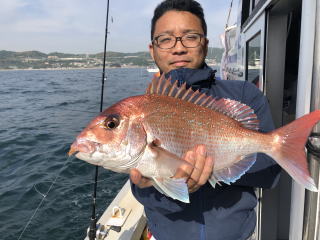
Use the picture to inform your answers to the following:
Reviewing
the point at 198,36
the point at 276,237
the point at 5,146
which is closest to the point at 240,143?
the point at 198,36

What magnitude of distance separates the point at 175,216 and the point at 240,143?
0.65 m

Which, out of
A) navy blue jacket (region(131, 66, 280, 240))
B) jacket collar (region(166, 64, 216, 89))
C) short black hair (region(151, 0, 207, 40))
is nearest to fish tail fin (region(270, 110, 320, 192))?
navy blue jacket (region(131, 66, 280, 240))

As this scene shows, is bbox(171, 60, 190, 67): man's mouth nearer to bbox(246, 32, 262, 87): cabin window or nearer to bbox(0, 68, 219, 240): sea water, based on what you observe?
bbox(246, 32, 262, 87): cabin window

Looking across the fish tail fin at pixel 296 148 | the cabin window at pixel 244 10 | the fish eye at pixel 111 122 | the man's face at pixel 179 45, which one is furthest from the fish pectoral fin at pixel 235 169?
the cabin window at pixel 244 10

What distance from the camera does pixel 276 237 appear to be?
9.38 feet

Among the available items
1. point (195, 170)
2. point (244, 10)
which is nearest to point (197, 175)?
point (195, 170)

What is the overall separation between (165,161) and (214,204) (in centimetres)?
59

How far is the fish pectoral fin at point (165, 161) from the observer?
128cm

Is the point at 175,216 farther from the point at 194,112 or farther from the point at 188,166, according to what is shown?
the point at 194,112

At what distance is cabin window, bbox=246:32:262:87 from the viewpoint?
3016 millimetres

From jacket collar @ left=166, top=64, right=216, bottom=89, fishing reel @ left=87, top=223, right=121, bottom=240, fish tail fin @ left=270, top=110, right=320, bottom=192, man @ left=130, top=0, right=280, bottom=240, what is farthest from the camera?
fishing reel @ left=87, top=223, right=121, bottom=240

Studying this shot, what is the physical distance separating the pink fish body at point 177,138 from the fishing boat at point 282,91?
137 millimetres

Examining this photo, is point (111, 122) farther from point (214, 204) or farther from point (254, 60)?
point (254, 60)

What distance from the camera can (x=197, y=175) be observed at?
1.36 meters
